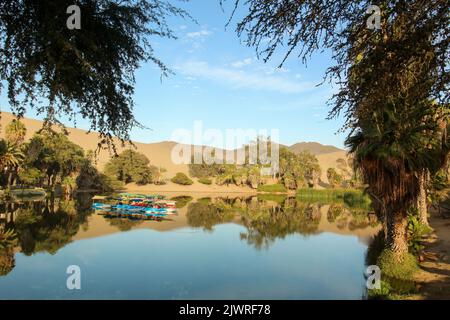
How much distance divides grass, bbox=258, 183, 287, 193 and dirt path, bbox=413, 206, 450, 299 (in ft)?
239

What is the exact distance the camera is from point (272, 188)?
3932 inches

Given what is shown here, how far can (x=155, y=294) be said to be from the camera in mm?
16922

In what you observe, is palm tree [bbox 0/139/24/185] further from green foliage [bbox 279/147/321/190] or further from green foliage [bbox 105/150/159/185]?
green foliage [bbox 279/147/321/190]

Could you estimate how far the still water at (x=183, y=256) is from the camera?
1775 centimetres

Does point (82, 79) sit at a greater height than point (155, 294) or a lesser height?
greater

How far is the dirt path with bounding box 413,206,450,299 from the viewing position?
1382cm

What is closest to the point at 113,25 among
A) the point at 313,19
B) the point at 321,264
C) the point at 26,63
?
the point at 26,63

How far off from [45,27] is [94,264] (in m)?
20.4

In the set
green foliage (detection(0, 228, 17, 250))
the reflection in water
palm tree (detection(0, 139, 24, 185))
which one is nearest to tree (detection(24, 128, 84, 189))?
palm tree (detection(0, 139, 24, 185))

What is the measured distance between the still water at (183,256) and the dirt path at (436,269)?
114 inches

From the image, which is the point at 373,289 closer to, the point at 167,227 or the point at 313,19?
the point at 313,19

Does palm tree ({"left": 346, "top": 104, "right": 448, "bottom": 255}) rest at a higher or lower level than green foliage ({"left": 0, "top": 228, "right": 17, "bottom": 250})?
higher

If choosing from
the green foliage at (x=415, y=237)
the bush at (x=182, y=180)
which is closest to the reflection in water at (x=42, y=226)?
the green foliage at (x=415, y=237)
